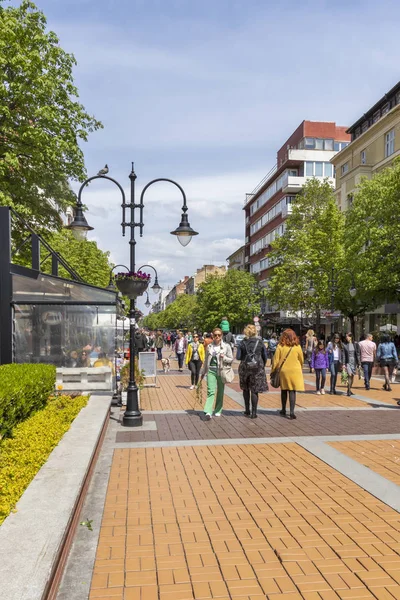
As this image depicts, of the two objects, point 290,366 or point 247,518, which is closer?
point 247,518

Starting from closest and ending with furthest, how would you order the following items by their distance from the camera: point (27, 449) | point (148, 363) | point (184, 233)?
point (27, 449) < point (184, 233) < point (148, 363)

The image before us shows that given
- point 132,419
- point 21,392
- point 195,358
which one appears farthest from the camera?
point 195,358

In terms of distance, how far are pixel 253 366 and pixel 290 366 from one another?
2.35 ft

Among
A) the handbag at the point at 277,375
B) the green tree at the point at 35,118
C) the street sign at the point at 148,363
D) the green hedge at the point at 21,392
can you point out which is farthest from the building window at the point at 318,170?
the green hedge at the point at 21,392

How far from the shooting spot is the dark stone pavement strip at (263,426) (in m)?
8.96

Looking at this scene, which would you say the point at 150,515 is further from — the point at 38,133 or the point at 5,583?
the point at 38,133

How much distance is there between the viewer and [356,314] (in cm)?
3656

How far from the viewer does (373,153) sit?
40656 mm

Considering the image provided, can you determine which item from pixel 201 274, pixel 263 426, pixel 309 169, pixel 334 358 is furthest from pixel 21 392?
pixel 201 274


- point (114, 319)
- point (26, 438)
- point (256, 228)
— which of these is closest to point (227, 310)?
point (256, 228)

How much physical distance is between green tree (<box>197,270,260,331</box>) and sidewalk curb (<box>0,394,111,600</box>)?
56680mm

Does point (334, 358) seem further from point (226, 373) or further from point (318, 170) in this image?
point (318, 170)

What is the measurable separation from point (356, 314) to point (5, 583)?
3535cm

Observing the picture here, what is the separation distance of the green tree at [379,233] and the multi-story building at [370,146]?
7.35 metres
